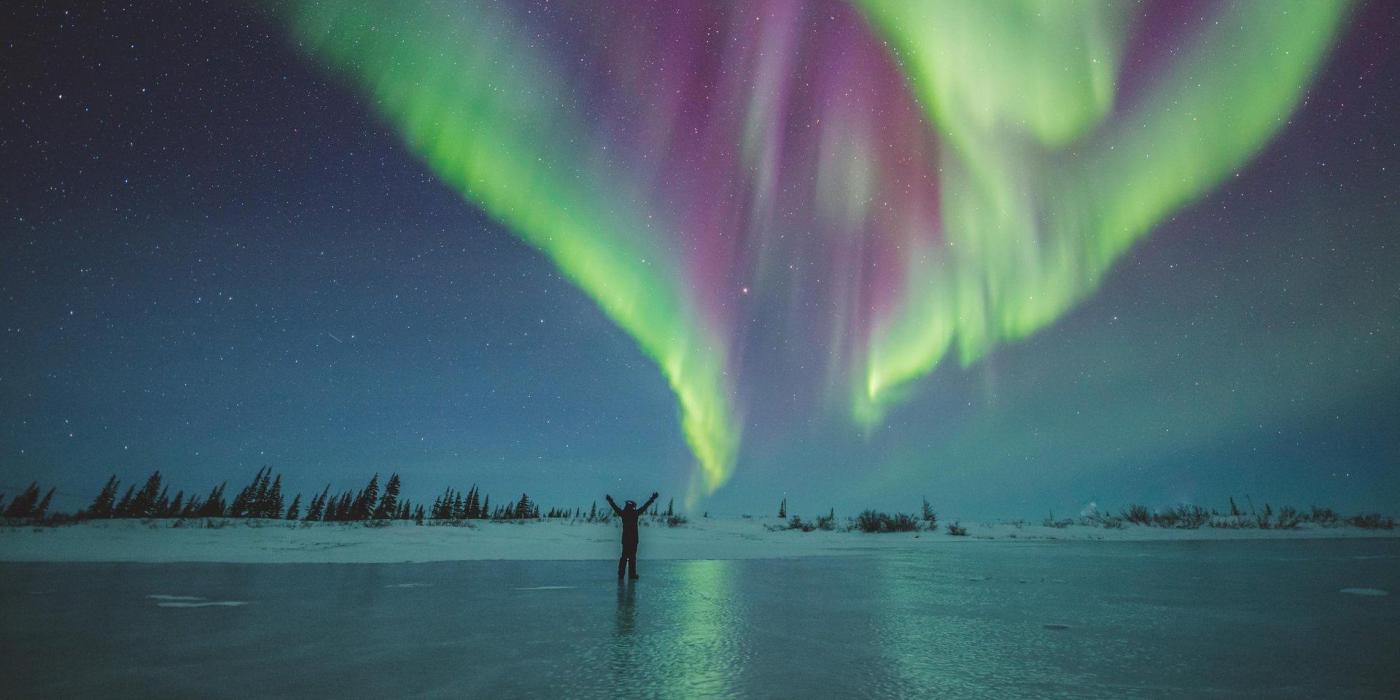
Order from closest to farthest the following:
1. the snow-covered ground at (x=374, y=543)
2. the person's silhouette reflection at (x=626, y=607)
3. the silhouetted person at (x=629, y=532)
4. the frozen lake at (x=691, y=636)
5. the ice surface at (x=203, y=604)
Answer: the frozen lake at (x=691, y=636)
the person's silhouette reflection at (x=626, y=607)
the ice surface at (x=203, y=604)
the silhouetted person at (x=629, y=532)
the snow-covered ground at (x=374, y=543)

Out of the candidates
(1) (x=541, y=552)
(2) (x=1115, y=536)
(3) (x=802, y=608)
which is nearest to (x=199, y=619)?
(3) (x=802, y=608)

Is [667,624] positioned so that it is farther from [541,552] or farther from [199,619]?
[541,552]

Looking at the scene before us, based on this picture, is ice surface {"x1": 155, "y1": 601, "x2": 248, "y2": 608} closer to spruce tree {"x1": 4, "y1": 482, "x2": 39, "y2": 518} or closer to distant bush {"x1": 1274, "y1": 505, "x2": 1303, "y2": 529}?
distant bush {"x1": 1274, "y1": 505, "x2": 1303, "y2": 529}

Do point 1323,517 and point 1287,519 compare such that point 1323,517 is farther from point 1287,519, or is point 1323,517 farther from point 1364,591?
point 1364,591

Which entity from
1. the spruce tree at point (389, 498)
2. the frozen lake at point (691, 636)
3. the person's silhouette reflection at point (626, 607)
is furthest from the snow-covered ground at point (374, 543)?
the spruce tree at point (389, 498)

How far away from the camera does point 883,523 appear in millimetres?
43812

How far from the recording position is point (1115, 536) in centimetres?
4044

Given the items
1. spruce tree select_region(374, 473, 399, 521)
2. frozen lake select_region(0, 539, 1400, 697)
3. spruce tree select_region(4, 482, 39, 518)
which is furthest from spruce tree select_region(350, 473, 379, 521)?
frozen lake select_region(0, 539, 1400, 697)

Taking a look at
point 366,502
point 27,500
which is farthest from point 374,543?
point 27,500

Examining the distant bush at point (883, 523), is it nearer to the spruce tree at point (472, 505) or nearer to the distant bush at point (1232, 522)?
the distant bush at point (1232, 522)

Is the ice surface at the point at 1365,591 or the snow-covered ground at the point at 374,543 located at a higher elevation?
the ice surface at the point at 1365,591

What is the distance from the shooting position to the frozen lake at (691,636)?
5.25 meters

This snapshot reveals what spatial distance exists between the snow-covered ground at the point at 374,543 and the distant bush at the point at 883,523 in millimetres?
8021

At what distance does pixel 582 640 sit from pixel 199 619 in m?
5.29
